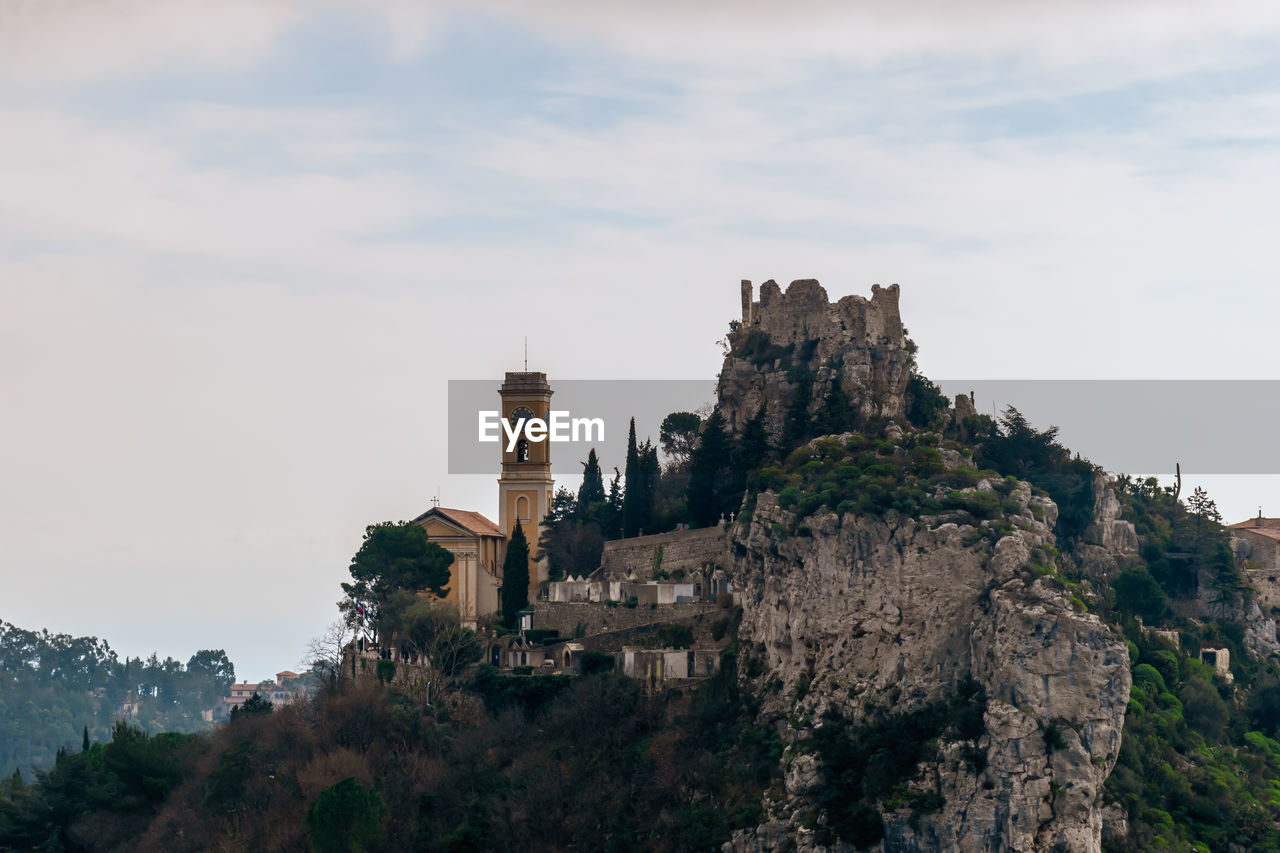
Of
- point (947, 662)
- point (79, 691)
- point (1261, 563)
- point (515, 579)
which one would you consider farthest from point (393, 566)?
point (79, 691)

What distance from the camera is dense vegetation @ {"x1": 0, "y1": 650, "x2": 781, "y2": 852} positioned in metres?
61.9

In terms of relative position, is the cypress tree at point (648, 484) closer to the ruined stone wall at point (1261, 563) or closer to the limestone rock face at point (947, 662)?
the limestone rock face at point (947, 662)

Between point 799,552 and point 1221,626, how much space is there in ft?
64.0

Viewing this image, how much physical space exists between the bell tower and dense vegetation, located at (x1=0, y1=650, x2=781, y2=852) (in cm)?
1484

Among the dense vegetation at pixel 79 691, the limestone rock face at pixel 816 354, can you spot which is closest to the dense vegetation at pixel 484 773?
the limestone rock face at pixel 816 354

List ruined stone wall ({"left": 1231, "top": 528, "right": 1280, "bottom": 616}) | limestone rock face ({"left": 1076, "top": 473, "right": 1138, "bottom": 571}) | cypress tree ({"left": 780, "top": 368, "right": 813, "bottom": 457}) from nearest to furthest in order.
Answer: cypress tree ({"left": 780, "top": 368, "right": 813, "bottom": 457}) → limestone rock face ({"left": 1076, "top": 473, "right": 1138, "bottom": 571}) → ruined stone wall ({"left": 1231, "top": 528, "right": 1280, "bottom": 616})

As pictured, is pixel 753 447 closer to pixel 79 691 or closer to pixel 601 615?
pixel 601 615

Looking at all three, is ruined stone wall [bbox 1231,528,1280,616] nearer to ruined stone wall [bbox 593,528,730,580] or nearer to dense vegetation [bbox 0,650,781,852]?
ruined stone wall [bbox 593,528,730,580]

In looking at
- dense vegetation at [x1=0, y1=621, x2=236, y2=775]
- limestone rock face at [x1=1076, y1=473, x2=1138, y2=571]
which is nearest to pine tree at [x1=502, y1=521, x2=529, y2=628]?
limestone rock face at [x1=1076, y1=473, x2=1138, y2=571]

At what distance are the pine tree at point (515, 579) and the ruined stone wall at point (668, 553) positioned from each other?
3434 millimetres

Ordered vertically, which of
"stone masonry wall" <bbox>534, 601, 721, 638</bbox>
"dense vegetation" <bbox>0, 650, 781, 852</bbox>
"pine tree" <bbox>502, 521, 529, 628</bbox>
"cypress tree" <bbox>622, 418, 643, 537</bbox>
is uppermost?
"cypress tree" <bbox>622, 418, 643, 537</bbox>

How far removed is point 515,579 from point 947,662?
79.4ft

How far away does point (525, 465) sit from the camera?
84562 millimetres

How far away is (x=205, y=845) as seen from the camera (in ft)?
222
